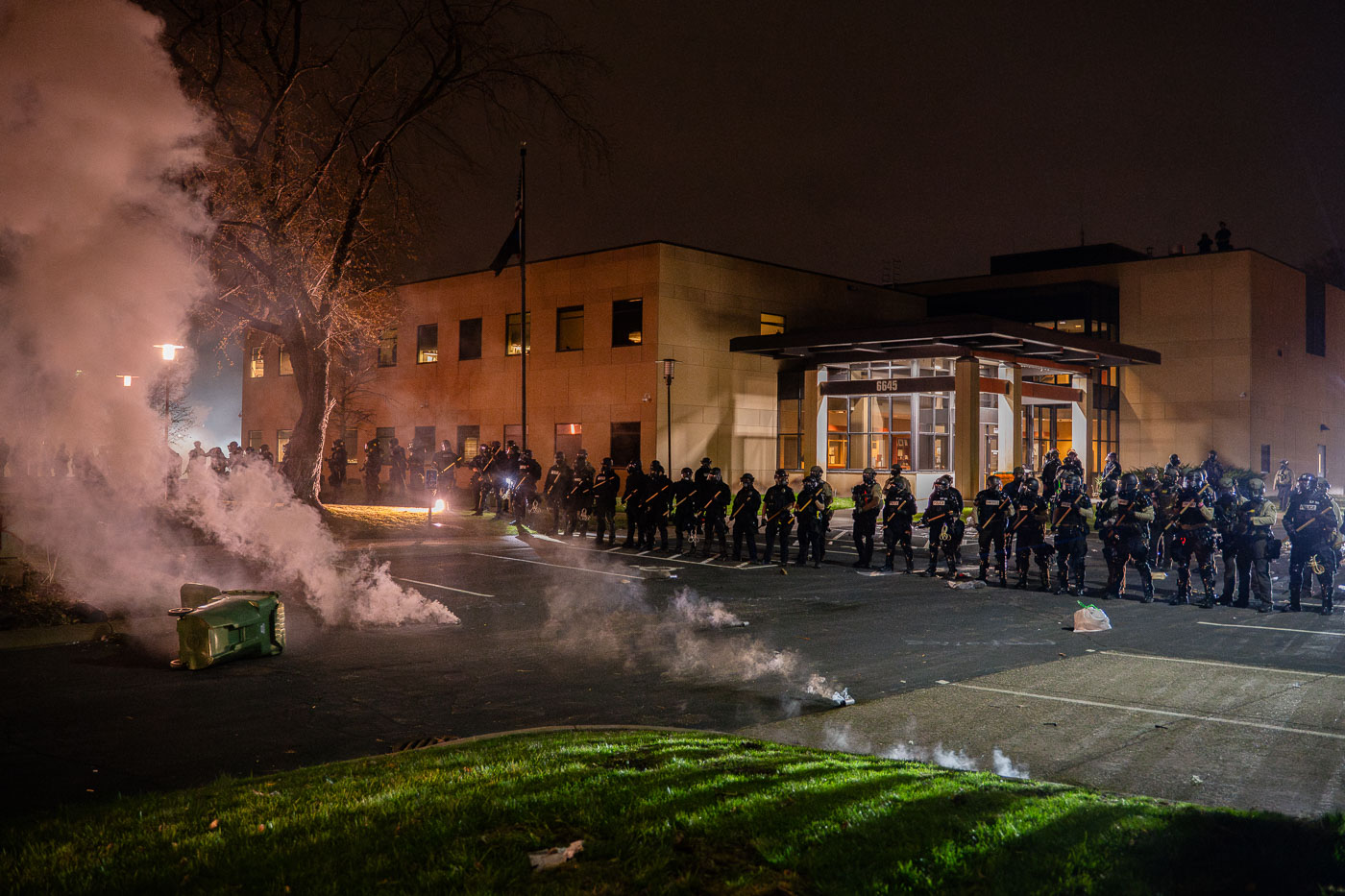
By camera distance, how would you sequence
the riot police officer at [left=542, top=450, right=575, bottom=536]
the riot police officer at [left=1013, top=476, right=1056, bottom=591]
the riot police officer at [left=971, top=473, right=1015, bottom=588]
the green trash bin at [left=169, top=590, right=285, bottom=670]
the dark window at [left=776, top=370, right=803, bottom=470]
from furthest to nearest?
the dark window at [left=776, top=370, right=803, bottom=470]
the riot police officer at [left=542, top=450, right=575, bottom=536]
the riot police officer at [left=971, top=473, right=1015, bottom=588]
the riot police officer at [left=1013, top=476, right=1056, bottom=591]
the green trash bin at [left=169, top=590, right=285, bottom=670]

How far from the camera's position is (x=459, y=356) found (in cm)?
4131

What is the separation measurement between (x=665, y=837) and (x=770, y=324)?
34407 mm

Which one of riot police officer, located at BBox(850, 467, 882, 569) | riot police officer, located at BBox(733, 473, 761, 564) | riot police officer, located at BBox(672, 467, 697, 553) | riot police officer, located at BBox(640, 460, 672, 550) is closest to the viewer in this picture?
riot police officer, located at BBox(850, 467, 882, 569)

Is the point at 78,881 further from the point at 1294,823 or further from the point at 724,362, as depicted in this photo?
the point at 724,362

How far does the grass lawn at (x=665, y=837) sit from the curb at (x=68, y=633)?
6.02 m

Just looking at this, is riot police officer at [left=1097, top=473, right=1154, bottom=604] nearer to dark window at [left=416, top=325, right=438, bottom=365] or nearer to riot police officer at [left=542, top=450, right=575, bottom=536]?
riot police officer at [left=542, top=450, right=575, bottom=536]

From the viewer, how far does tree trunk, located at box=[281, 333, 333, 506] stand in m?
25.2

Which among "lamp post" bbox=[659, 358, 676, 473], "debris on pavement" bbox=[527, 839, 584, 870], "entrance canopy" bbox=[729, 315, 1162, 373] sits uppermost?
"entrance canopy" bbox=[729, 315, 1162, 373]

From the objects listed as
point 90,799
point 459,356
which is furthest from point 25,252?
point 459,356

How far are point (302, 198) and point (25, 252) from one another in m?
15.3

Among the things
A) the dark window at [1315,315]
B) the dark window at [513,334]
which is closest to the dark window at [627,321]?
the dark window at [513,334]

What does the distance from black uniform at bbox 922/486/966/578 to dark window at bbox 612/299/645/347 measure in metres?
19.2

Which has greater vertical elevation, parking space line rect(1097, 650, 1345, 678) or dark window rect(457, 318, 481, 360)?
dark window rect(457, 318, 481, 360)

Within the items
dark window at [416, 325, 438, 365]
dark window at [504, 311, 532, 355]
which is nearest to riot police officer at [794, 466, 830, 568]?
dark window at [504, 311, 532, 355]
